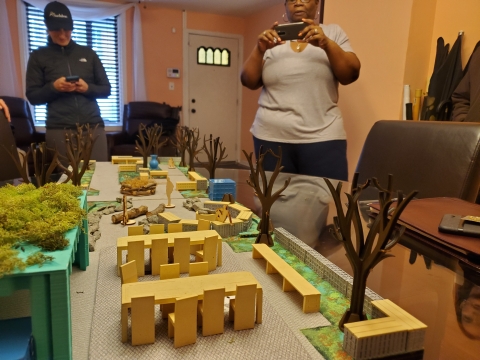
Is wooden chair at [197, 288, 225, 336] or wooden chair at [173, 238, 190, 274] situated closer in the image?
wooden chair at [197, 288, 225, 336]

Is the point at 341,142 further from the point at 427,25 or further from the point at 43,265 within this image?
the point at 427,25

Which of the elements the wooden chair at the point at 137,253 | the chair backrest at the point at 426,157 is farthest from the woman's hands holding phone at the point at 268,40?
the wooden chair at the point at 137,253

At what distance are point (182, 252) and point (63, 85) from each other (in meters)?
2.09

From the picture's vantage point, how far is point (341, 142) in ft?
5.52

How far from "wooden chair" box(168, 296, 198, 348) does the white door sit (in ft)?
18.7

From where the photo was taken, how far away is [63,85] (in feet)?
8.00

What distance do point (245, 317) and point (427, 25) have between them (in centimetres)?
280

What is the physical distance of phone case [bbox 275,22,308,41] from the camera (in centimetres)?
152

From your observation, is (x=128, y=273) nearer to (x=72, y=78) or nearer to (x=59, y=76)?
(x=72, y=78)

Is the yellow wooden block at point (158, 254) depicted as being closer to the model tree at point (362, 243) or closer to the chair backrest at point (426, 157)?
the model tree at point (362, 243)

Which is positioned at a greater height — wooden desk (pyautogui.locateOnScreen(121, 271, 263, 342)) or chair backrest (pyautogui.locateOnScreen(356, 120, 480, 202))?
chair backrest (pyautogui.locateOnScreen(356, 120, 480, 202))

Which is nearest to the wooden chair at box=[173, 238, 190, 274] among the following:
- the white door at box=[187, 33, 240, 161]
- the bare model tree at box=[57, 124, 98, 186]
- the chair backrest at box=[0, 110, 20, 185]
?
the bare model tree at box=[57, 124, 98, 186]

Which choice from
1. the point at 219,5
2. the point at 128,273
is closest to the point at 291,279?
the point at 128,273

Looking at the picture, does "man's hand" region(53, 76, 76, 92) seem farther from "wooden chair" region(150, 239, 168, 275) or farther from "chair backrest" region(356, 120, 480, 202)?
"wooden chair" region(150, 239, 168, 275)
